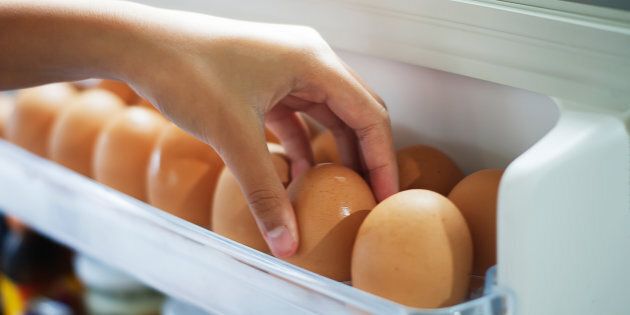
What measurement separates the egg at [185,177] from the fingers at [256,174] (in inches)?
6.1

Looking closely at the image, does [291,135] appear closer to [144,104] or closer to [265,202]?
[265,202]

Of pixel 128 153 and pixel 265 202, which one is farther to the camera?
pixel 128 153

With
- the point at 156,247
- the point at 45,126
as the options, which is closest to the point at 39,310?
the point at 45,126

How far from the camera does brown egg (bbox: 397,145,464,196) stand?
703 mm

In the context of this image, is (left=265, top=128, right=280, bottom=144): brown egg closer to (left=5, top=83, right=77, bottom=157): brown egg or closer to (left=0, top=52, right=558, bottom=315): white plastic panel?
(left=0, top=52, right=558, bottom=315): white plastic panel

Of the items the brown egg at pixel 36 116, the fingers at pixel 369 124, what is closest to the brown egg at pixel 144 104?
the brown egg at pixel 36 116

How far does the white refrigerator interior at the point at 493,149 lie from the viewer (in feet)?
1.76

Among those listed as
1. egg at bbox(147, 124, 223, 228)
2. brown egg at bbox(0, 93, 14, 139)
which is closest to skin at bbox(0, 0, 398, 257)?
egg at bbox(147, 124, 223, 228)

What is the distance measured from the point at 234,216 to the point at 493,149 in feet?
0.85

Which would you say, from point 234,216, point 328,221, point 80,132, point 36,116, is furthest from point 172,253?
point 36,116

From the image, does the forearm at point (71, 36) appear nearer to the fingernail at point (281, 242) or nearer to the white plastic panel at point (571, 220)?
the fingernail at point (281, 242)

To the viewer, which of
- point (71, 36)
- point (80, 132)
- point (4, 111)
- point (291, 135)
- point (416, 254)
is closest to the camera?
point (416, 254)

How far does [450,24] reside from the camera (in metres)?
0.65

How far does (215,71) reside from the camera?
2.10ft
